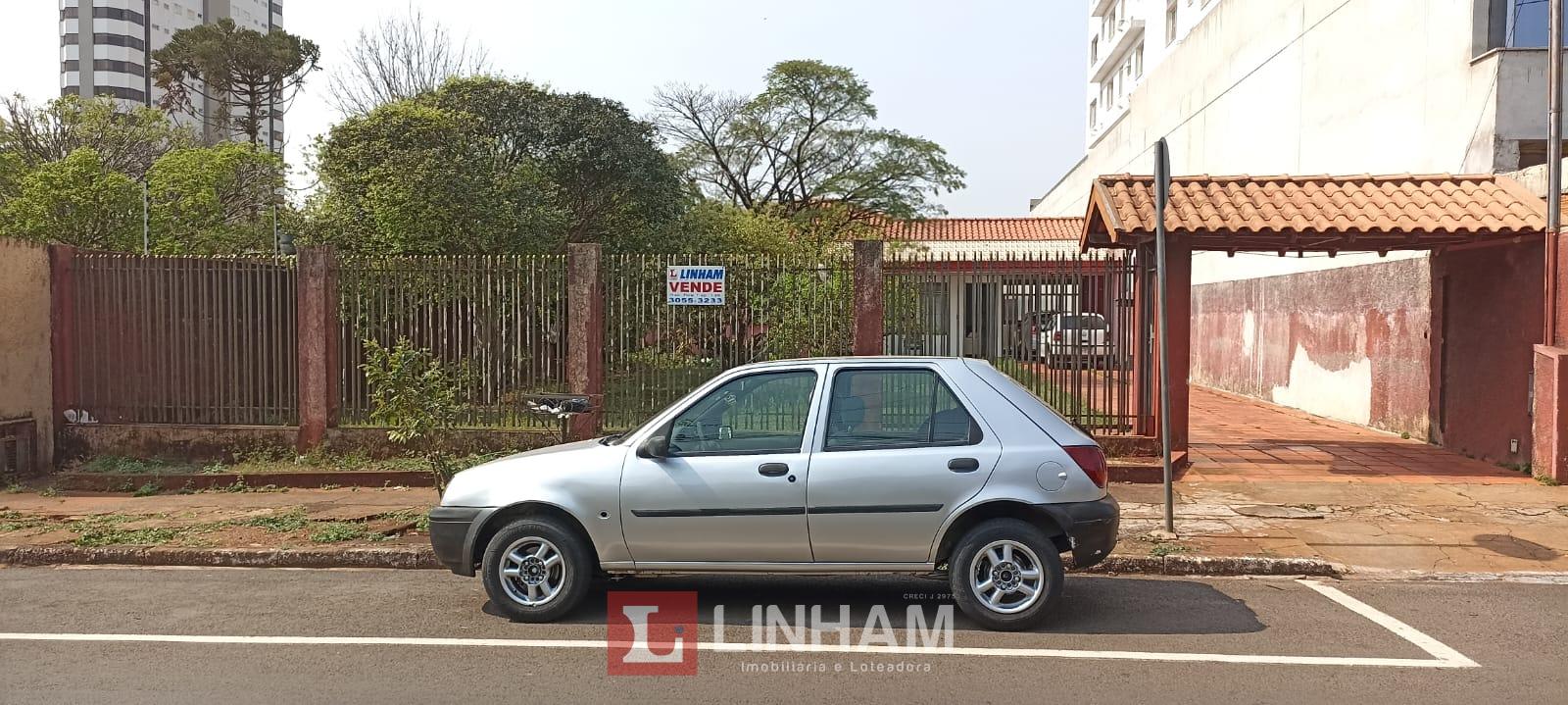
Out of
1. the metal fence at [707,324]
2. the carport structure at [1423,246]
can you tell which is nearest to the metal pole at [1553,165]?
the carport structure at [1423,246]

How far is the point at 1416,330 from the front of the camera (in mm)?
13492

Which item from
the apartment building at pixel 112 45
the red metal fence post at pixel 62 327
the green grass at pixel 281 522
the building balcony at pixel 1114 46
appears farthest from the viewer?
the apartment building at pixel 112 45

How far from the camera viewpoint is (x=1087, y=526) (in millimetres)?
5883

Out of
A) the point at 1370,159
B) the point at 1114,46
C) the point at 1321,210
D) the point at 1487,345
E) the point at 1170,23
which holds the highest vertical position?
the point at 1114,46

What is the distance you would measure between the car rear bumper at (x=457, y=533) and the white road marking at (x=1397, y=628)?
16.0 feet

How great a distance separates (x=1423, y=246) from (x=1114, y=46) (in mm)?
32282

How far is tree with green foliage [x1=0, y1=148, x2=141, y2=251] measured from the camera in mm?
25734

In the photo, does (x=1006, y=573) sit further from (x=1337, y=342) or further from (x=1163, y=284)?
(x=1337, y=342)

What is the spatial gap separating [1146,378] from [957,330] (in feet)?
6.33

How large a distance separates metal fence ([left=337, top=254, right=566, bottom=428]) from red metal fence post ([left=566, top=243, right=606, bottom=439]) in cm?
26

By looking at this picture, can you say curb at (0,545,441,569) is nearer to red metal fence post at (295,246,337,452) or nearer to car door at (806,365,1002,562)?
car door at (806,365,1002,562)

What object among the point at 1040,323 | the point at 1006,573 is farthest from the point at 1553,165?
the point at 1006,573

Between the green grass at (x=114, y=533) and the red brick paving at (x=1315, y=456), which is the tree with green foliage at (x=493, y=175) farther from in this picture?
the red brick paving at (x=1315, y=456)

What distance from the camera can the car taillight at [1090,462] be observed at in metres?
5.94
